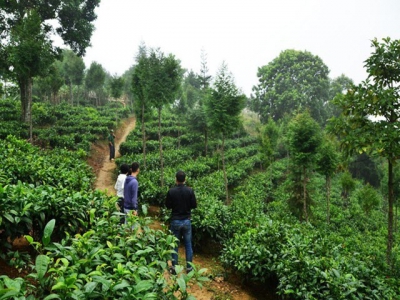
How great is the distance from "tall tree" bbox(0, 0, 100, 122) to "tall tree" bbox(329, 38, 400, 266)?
13016 millimetres

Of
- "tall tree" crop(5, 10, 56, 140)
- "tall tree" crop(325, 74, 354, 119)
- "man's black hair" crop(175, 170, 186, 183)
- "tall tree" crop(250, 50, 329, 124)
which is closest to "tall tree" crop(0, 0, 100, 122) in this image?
"tall tree" crop(5, 10, 56, 140)

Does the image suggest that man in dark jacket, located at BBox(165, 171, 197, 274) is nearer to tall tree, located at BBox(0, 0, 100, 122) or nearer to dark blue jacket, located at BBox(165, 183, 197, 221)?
dark blue jacket, located at BBox(165, 183, 197, 221)

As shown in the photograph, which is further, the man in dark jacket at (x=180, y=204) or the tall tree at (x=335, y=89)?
the tall tree at (x=335, y=89)

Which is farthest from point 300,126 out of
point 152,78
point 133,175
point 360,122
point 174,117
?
point 174,117

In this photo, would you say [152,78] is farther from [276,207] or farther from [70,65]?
[70,65]

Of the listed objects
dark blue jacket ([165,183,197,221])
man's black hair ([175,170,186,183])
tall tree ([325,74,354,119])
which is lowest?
dark blue jacket ([165,183,197,221])

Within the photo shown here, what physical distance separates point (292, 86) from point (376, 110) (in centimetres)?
3723

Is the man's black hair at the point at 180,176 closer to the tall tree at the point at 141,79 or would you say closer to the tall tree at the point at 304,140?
the tall tree at the point at 141,79

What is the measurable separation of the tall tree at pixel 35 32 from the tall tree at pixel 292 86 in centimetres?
2851

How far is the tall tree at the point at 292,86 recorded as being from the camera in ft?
132

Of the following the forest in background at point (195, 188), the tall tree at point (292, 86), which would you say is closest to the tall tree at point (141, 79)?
the forest in background at point (195, 188)

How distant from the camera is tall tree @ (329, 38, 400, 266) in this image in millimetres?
6559

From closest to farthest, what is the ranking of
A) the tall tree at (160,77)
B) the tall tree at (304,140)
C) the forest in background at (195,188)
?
the forest in background at (195,188), the tall tree at (160,77), the tall tree at (304,140)

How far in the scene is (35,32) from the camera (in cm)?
1297
